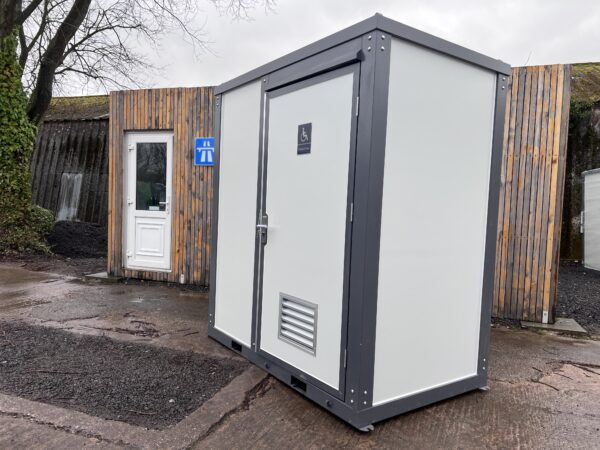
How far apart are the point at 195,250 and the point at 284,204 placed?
347 centimetres

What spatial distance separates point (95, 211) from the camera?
41.8 ft

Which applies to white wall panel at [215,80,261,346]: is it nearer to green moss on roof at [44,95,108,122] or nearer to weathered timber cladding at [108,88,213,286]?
weathered timber cladding at [108,88,213,286]

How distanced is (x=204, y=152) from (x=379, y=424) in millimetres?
4494

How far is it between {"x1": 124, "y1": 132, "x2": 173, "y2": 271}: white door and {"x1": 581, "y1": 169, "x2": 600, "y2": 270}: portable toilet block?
745cm

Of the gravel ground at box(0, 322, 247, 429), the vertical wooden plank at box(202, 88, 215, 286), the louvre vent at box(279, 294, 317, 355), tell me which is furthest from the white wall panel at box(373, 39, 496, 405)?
the vertical wooden plank at box(202, 88, 215, 286)

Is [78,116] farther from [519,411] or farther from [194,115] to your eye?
[519,411]

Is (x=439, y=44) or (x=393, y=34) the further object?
(x=439, y=44)

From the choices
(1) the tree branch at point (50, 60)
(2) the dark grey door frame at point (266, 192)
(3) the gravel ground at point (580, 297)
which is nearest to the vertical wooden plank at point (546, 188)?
(3) the gravel ground at point (580, 297)

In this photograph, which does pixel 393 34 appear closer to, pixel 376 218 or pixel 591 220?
pixel 376 218

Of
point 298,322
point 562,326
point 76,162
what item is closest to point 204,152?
point 298,322

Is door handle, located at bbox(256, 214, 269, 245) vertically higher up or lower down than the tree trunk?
lower down

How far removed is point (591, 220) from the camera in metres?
8.54

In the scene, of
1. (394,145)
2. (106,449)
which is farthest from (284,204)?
(106,449)

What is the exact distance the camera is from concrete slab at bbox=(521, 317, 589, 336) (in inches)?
188
